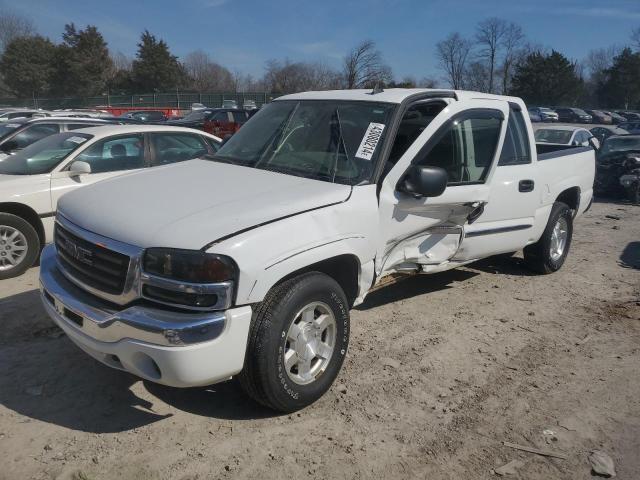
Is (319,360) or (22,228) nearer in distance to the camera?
(319,360)

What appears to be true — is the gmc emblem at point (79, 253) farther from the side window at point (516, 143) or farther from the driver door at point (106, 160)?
the side window at point (516, 143)

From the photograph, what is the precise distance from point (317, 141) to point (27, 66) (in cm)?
6344

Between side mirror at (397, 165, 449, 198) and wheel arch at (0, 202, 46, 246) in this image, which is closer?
side mirror at (397, 165, 449, 198)

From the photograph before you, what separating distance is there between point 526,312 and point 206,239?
3624 millimetres

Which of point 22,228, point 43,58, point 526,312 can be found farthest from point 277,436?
point 43,58

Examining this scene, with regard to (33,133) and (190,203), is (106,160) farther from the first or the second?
(190,203)

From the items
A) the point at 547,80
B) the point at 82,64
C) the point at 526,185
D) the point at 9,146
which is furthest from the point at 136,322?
the point at 547,80

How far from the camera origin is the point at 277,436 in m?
3.16

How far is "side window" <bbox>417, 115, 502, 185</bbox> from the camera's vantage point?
4.45m

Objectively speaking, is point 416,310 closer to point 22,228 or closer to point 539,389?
point 539,389

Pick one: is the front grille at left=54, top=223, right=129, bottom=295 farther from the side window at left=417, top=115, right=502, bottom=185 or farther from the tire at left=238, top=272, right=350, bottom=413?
the side window at left=417, top=115, right=502, bottom=185

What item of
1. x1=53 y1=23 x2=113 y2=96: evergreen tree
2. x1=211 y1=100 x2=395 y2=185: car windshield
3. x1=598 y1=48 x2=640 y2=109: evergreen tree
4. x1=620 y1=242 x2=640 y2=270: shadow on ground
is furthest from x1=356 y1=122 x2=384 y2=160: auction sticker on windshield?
x1=598 y1=48 x2=640 y2=109: evergreen tree

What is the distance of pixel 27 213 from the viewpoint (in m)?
5.97

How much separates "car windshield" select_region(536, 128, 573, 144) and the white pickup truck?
9.34m
